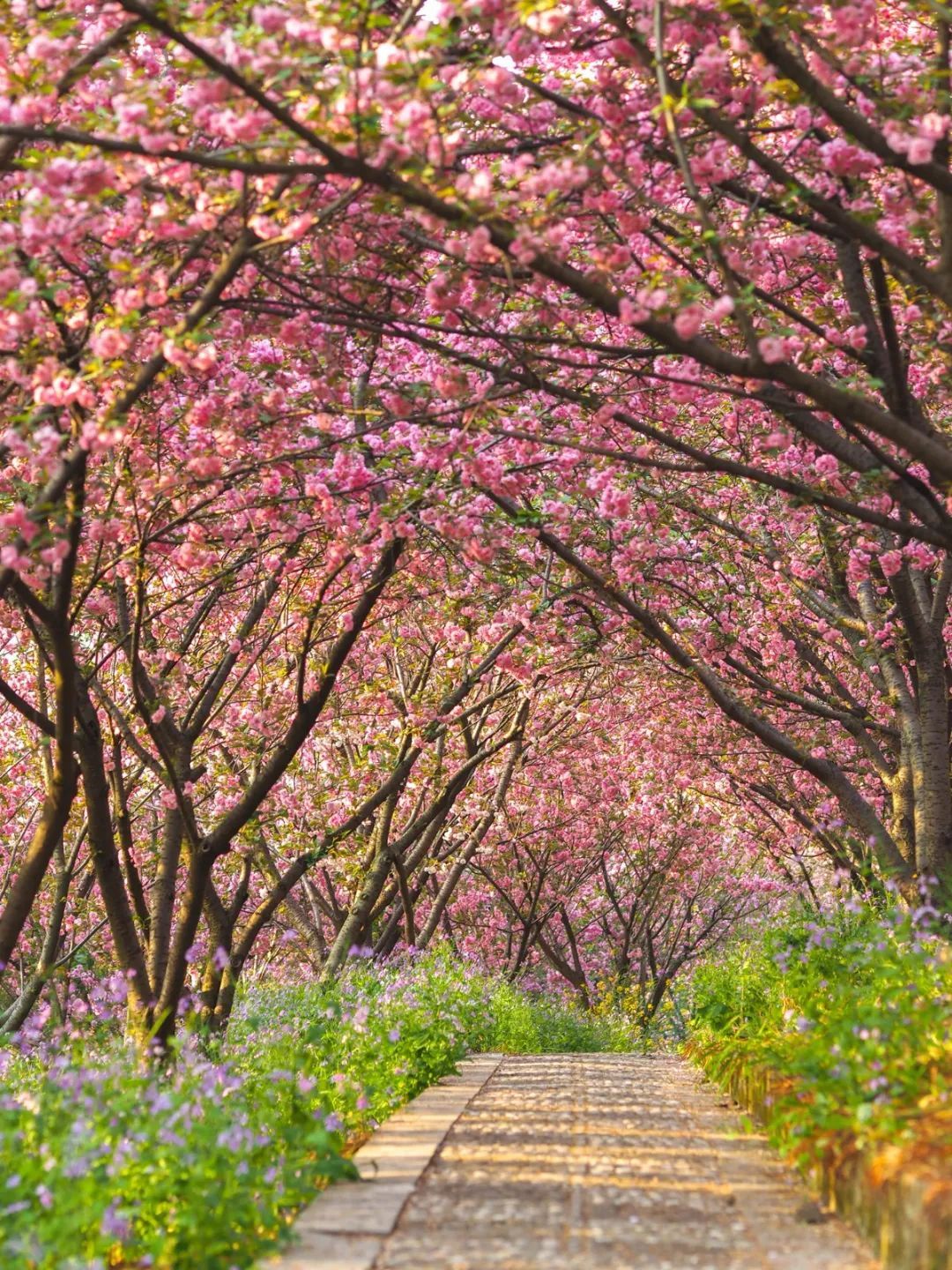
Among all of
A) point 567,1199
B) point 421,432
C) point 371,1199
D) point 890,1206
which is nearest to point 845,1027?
point 567,1199

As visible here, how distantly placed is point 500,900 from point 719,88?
2412cm

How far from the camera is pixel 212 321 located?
7.03 metres

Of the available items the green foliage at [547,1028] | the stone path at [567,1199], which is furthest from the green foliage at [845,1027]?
the green foliage at [547,1028]

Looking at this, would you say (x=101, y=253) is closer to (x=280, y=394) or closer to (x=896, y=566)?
(x=280, y=394)

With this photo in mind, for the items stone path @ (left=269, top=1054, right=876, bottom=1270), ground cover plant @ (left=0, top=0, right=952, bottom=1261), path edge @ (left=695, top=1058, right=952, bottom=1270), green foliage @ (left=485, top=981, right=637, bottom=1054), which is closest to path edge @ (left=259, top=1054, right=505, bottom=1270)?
stone path @ (left=269, top=1054, right=876, bottom=1270)

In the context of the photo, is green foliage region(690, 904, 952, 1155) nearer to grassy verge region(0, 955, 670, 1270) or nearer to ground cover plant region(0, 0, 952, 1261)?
ground cover plant region(0, 0, 952, 1261)

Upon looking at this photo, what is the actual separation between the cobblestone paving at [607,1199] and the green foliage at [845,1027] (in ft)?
1.23

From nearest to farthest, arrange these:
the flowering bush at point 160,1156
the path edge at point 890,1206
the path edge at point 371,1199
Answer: the path edge at point 890,1206, the flowering bush at point 160,1156, the path edge at point 371,1199

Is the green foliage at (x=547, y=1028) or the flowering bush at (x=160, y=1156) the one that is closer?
the flowering bush at (x=160, y=1156)

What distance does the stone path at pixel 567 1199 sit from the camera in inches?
193

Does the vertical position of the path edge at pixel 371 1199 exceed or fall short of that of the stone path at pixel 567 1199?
it exceeds it

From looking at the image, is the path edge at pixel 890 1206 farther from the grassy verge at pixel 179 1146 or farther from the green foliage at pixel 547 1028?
the green foliage at pixel 547 1028

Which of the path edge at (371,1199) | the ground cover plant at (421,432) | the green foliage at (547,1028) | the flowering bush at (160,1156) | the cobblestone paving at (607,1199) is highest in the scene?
the ground cover plant at (421,432)

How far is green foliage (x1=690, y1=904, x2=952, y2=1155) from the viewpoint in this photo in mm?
5438
